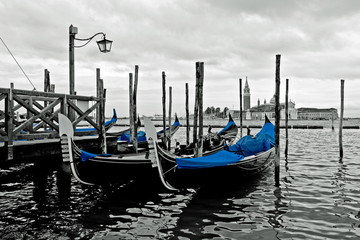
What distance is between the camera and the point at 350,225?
4512 mm

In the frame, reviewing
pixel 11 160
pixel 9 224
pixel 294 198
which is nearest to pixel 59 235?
pixel 9 224

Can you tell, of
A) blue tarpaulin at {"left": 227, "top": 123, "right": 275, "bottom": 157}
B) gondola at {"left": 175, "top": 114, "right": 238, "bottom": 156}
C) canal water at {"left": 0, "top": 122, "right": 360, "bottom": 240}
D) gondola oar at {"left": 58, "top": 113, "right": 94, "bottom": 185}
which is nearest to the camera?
canal water at {"left": 0, "top": 122, "right": 360, "bottom": 240}

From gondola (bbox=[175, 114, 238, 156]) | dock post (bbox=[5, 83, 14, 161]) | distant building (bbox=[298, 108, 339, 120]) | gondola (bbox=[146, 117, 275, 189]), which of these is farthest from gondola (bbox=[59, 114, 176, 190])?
distant building (bbox=[298, 108, 339, 120])

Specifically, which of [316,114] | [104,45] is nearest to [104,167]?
[104,45]

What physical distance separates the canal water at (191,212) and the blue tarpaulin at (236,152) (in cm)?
68

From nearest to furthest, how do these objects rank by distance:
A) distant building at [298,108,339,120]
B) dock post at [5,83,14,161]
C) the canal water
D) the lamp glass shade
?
1. the canal water
2. dock post at [5,83,14,161]
3. the lamp glass shade
4. distant building at [298,108,339,120]

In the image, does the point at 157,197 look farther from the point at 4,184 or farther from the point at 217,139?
the point at 217,139

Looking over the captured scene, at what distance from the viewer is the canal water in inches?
167

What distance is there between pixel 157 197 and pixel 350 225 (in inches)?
133

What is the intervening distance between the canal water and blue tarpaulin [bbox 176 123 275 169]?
68 centimetres

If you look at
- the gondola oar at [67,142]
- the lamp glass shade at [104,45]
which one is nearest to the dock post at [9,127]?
the gondola oar at [67,142]

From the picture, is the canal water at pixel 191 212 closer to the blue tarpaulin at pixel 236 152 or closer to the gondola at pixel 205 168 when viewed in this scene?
the gondola at pixel 205 168

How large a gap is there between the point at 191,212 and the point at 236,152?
137 inches

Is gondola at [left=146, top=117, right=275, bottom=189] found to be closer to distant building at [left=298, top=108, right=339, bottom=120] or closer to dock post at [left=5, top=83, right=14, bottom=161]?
dock post at [left=5, top=83, right=14, bottom=161]
